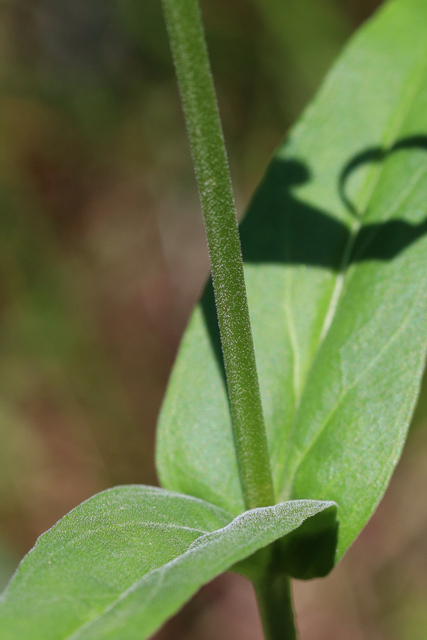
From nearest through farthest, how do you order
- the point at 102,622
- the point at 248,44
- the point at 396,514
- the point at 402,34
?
the point at 102,622 < the point at 402,34 < the point at 396,514 < the point at 248,44

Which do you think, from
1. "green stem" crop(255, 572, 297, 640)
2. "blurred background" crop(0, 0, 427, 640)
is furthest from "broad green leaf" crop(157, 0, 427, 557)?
"blurred background" crop(0, 0, 427, 640)

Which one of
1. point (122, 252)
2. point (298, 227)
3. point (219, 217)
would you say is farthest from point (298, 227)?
point (122, 252)

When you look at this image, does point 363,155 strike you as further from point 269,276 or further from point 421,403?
point 421,403

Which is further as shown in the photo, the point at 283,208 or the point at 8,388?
the point at 8,388

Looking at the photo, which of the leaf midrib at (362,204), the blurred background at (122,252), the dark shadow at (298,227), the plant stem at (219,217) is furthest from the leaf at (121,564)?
the blurred background at (122,252)

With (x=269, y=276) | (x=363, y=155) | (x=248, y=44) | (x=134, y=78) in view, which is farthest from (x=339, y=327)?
(x=134, y=78)

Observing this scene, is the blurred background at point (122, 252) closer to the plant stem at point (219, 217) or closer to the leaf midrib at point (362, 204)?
the leaf midrib at point (362, 204)
